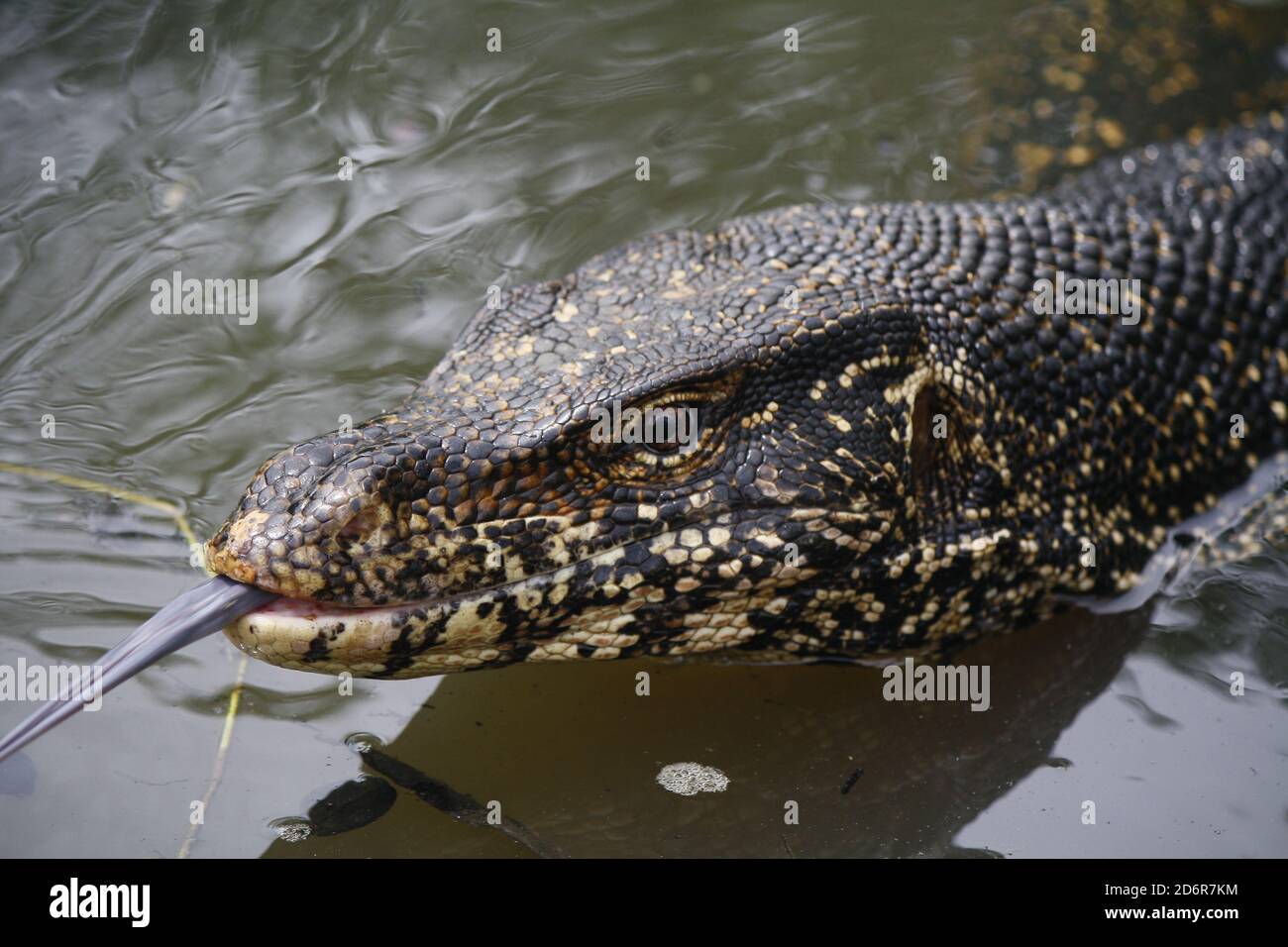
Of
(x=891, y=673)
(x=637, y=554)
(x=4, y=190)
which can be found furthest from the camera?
(x=4, y=190)

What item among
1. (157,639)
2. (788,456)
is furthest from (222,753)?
(788,456)

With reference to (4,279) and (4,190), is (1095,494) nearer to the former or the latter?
(4,279)

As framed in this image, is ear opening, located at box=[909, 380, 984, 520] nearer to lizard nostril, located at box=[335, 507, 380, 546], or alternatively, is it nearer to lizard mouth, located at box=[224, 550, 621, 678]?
lizard mouth, located at box=[224, 550, 621, 678]

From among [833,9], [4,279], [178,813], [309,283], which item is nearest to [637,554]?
[178,813]

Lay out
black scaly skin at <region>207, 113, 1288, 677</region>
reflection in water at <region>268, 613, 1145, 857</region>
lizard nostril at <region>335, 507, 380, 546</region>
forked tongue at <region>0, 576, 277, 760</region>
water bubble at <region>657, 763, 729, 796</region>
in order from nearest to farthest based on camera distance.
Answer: forked tongue at <region>0, 576, 277, 760</region> → lizard nostril at <region>335, 507, 380, 546</region> → black scaly skin at <region>207, 113, 1288, 677</region> → reflection in water at <region>268, 613, 1145, 857</region> → water bubble at <region>657, 763, 729, 796</region>

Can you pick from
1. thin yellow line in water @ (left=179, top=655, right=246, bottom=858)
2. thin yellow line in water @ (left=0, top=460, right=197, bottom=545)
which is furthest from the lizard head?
thin yellow line in water @ (left=0, top=460, right=197, bottom=545)

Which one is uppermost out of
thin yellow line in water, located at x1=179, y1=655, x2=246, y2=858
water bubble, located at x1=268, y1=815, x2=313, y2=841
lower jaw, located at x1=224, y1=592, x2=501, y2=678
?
lower jaw, located at x1=224, y1=592, x2=501, y2=678
